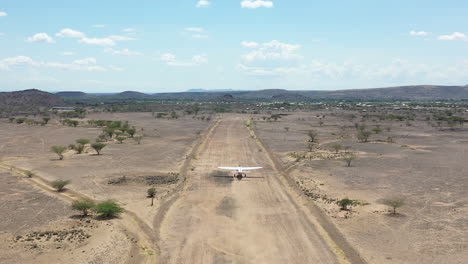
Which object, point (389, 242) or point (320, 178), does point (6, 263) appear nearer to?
point (389, 242)

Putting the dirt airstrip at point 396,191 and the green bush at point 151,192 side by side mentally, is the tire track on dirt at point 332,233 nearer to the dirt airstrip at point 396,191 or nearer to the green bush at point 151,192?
the dirt airstrip at point 396,191

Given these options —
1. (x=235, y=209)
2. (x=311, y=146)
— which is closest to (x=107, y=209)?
(x=235, y=209)

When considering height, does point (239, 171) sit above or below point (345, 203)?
above

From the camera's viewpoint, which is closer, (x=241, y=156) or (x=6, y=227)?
(x=6, y=227)

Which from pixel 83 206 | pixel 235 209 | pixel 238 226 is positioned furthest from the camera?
pixel 235 209

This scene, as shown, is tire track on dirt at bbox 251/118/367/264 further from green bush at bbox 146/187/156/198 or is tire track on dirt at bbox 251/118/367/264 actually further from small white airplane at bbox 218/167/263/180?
green bush at bbox 146/187/156/198

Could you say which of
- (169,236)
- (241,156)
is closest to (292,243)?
(169,236)

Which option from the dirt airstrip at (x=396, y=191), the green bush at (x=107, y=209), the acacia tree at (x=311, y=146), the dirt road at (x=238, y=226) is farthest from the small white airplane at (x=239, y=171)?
the acacia tree at (x=311, y=146)

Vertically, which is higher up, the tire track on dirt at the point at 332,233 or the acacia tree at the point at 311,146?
the acacia tree at the point at 311,146

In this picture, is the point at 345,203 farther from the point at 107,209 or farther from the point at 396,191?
the point at 107,209
